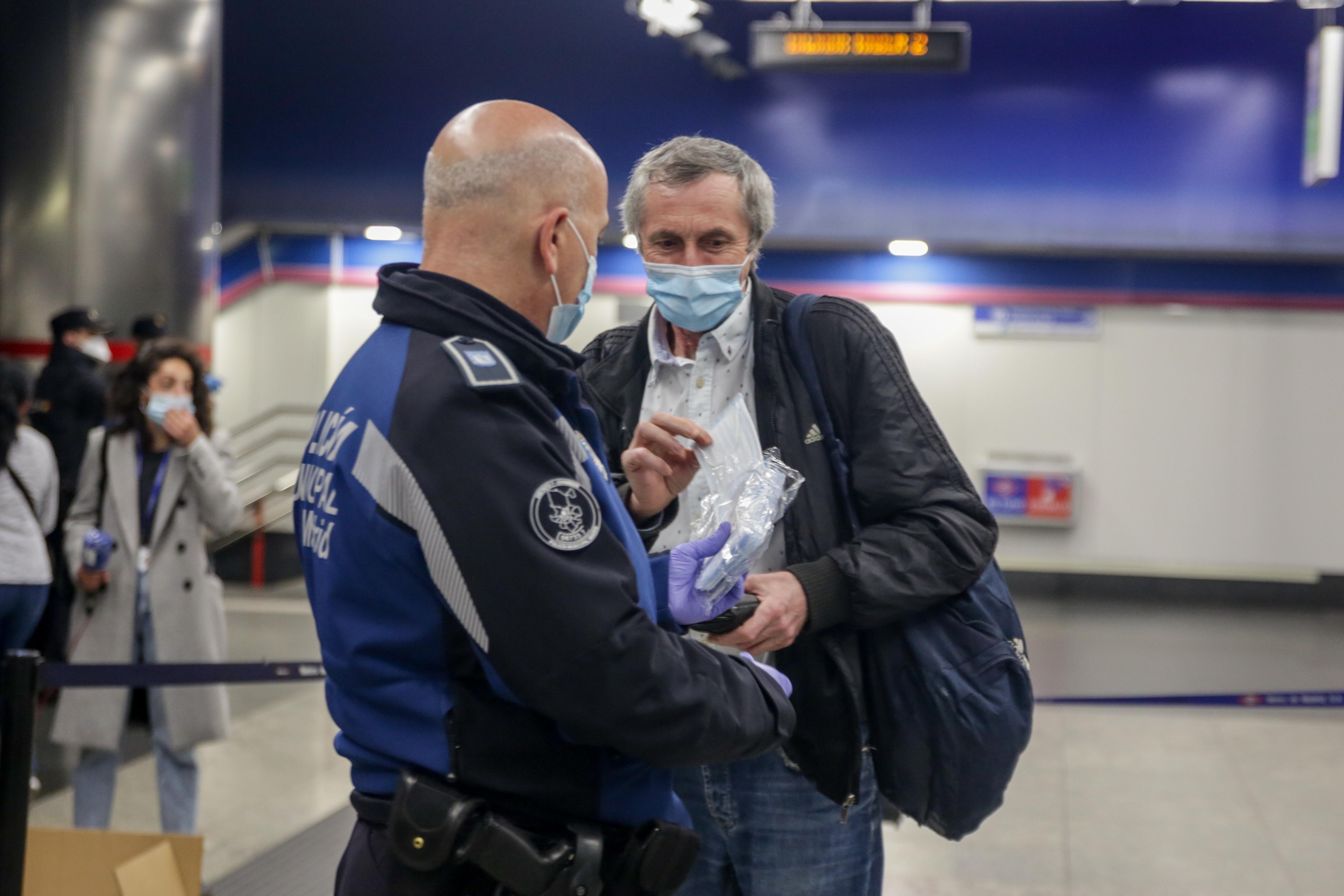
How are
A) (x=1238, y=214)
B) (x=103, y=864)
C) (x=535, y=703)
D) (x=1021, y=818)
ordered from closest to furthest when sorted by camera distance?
(x=535, y=703) → (x=103, y=864) → (x=1021, y=818) → (x=1238, y=214)

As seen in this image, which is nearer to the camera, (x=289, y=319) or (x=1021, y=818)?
(x=1021, y=818)

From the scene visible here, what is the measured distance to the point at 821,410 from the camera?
1913mm

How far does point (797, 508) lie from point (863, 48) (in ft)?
21.8

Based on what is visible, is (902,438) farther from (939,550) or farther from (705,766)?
(705,766)

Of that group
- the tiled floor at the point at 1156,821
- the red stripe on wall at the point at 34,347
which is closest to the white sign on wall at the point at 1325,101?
the tiled floor at the point at 1156,821

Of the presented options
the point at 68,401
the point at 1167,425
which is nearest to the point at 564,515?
the point at 68,401

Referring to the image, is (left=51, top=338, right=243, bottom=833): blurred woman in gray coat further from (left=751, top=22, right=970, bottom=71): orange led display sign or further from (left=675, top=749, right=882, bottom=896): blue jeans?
(left=751, top=22, right=970, bottom=71): orange led display sign

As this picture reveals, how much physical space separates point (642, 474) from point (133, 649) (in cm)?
288

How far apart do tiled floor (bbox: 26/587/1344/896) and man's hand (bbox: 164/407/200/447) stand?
1.43 m

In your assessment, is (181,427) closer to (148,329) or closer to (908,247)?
(148,329)

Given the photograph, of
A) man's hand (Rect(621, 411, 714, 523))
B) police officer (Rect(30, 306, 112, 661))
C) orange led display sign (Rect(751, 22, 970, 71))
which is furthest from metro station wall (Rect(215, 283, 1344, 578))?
man's hand (Rect(621, 411, 714, 523))

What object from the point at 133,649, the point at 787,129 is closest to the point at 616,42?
the point at 787,129

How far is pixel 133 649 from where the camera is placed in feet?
13.0

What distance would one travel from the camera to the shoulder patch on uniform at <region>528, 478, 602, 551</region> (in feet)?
4.04
